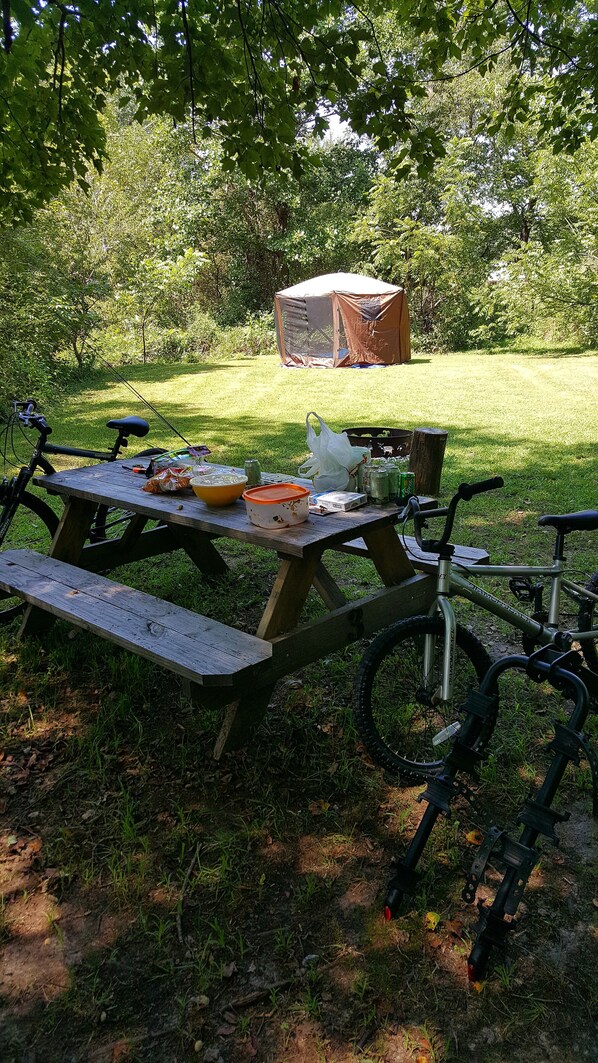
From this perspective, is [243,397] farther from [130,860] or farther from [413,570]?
[130,860]

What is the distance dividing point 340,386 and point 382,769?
12.4 meters

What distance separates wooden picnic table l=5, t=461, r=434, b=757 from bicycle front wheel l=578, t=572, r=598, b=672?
695 mm

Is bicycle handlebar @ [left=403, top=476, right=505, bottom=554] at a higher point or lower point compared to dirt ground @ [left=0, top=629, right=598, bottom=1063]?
higher

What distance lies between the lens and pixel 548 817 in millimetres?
1675

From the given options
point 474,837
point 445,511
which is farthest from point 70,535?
point 474,837

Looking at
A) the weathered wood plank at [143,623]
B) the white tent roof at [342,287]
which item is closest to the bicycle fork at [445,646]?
the weathered wood plank at [143,623]

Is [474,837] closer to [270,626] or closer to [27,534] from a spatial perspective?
[270,626]

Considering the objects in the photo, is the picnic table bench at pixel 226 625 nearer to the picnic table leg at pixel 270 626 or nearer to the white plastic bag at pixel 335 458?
the picnic table leg at pixel 270 626

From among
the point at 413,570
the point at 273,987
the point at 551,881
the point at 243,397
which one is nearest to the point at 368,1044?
the point at 273,987

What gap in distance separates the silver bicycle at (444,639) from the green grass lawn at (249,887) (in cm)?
19

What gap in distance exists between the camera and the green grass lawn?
5.61 feet

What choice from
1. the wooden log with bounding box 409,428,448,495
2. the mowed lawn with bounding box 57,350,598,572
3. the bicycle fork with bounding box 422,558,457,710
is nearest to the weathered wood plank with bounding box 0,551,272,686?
the bicycle fork with bounding box 422,558,457,710

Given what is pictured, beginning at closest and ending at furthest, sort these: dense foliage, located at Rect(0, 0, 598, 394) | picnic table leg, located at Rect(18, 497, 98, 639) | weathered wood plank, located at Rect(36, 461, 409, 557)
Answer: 1. weathered wood plank, located at Rect(36, 461, 409, 557)
2. picnic table leg, located at Rect(18, 497, 98, 639)
3. dense foliage, located at Rect(0, 0, 598, 394)

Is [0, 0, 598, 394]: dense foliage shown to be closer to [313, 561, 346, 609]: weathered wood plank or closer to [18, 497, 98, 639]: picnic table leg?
[18, 497, 98, 639]: picnic table leg
